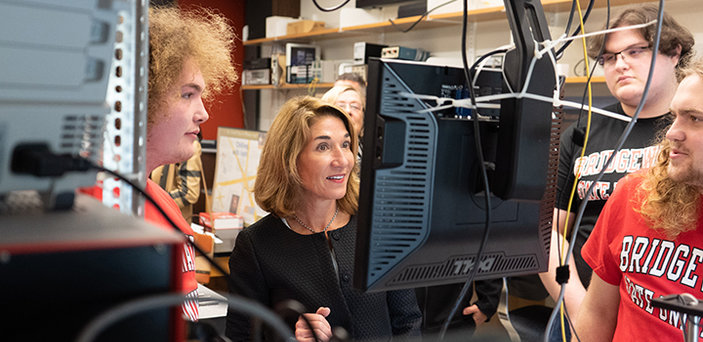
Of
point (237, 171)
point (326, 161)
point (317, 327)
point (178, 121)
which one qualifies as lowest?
point (317, 327)

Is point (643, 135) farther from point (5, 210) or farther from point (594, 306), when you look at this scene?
point (5, 210)

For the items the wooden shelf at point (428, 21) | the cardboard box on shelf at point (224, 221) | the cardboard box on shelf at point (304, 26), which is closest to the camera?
the wooden shelf at point (428, 21)

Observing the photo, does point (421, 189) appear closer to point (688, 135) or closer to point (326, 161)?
point (688, 135)

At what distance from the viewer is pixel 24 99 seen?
0.59m

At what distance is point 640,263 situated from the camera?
1575mm

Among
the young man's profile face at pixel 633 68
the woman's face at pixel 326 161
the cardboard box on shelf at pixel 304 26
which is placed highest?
the cardboard box on shelf at pixel 304 26

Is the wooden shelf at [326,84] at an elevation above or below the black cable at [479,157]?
above

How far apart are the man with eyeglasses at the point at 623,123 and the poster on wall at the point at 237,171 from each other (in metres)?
2.17

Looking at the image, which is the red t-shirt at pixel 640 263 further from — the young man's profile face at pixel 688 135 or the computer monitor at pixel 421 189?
the computer monitor at pixel 421 189

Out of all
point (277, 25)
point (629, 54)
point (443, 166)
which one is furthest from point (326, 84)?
point (443, 166)

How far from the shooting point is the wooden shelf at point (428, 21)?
324 cm

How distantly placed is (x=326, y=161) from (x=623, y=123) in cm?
115

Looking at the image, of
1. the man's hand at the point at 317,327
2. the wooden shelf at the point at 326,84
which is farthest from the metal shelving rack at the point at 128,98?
the wooden shelf at the point at 326,84

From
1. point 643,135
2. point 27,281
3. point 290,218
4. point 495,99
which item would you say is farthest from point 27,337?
point 643,135
